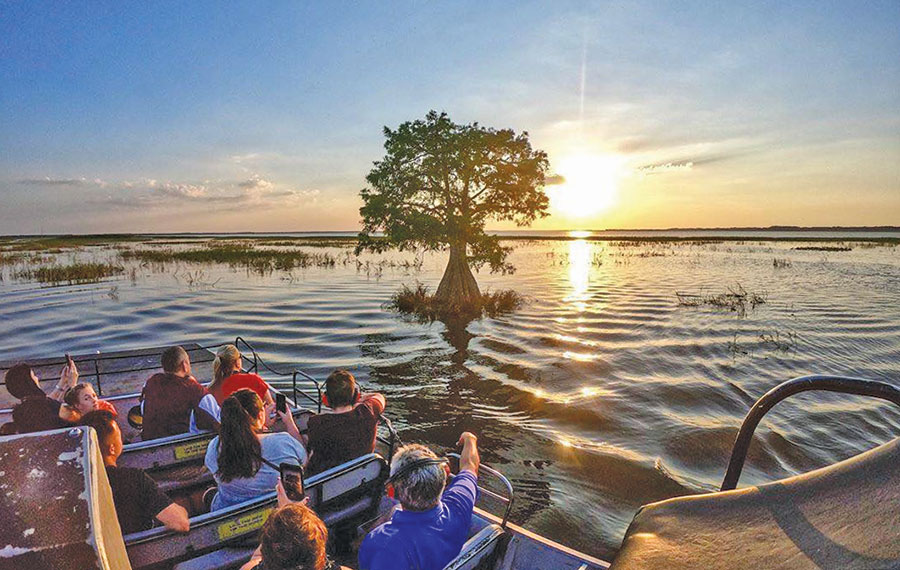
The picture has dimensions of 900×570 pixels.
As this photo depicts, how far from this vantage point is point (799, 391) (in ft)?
7.39

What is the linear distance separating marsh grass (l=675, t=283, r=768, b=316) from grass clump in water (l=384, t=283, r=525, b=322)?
31.1 ft

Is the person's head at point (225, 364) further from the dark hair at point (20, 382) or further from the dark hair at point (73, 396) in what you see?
the dark hair at point (20, 382)

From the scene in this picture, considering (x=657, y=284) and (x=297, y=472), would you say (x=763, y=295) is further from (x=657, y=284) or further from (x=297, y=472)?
(x=297, y=472)

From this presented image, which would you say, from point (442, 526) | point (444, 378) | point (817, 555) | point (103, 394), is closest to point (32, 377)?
point (103, 394)

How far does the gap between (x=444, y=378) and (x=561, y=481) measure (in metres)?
6.16

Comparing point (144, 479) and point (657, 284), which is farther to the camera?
point (657, 284)

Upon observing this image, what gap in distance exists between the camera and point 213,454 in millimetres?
4766

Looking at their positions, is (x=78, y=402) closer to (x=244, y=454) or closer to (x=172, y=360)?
(x=172, y=360)

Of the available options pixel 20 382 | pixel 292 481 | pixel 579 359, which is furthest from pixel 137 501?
pixel 579 359

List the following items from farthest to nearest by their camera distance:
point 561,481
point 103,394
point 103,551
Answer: point 103,394, point 561,481, point 103,551

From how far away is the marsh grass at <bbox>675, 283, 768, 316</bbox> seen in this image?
23312 millimetres

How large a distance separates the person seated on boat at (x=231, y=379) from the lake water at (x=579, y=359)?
385cm

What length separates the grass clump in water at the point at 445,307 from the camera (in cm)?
2353

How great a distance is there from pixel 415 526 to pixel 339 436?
238cm
